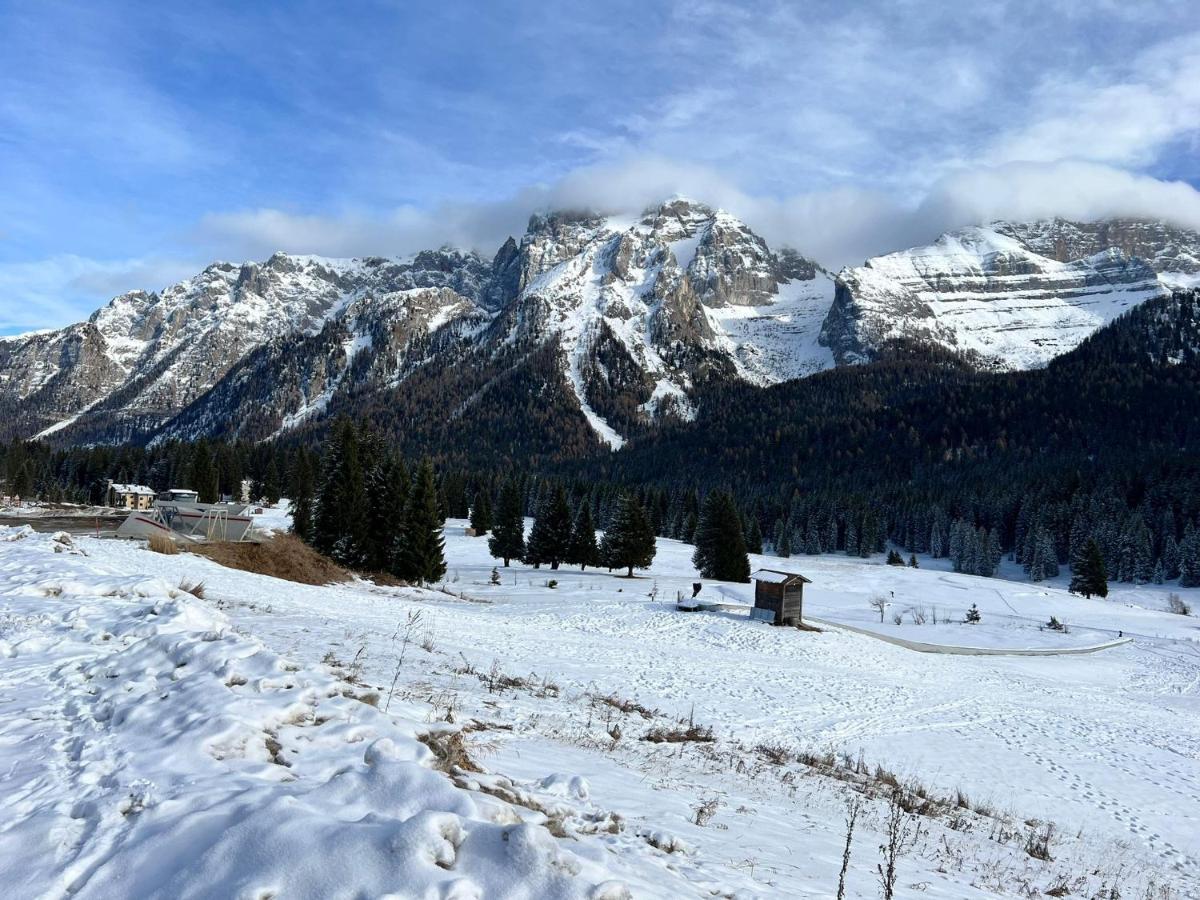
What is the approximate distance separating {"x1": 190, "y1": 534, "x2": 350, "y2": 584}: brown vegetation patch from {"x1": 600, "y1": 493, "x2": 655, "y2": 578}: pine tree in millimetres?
35138

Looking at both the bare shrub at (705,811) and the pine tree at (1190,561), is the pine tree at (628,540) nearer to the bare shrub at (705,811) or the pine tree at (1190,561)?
the bare shrub at (705,811)

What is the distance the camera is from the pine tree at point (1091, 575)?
8275 centimetres

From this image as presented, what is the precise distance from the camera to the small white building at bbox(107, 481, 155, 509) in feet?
363

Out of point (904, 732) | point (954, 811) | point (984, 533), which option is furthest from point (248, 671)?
point (984, 533)

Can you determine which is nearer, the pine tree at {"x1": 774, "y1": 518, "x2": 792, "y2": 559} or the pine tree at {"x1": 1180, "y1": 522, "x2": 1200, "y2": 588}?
the pine tree at {"x1": 1180, "y1": 522, "x2": 1200, "y2": 588}

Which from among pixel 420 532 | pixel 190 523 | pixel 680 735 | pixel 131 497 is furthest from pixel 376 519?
pixel 131 497

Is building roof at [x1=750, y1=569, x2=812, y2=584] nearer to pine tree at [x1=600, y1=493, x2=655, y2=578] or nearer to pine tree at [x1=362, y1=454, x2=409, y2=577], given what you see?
pine tree at [x1=600, y1=493, x2=655, y2=578]

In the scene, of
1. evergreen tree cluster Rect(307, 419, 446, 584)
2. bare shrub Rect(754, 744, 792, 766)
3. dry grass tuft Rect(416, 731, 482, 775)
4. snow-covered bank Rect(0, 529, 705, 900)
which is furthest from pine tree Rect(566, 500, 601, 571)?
dry grass tuft Rect(416, 731, 482, 775)

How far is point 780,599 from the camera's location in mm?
42250

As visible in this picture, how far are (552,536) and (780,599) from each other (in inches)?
1321

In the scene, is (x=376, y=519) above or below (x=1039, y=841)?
above

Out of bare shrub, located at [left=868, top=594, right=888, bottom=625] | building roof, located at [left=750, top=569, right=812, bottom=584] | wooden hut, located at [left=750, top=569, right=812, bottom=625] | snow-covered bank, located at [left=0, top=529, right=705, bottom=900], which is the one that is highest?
snow-covered bank, located at [left=0, top=529, right=705, bottom=900]

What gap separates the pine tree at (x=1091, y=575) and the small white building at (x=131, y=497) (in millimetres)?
134148

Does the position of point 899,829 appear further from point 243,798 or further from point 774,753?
point 243,798
